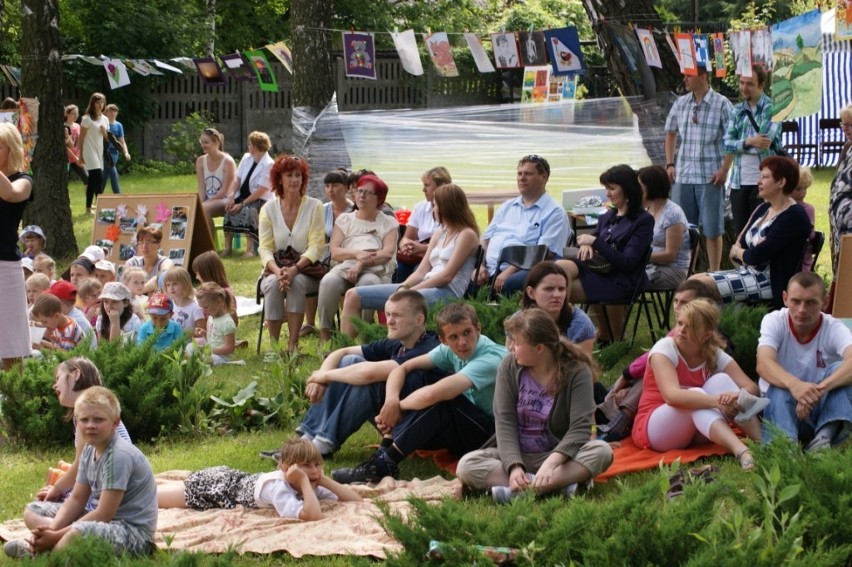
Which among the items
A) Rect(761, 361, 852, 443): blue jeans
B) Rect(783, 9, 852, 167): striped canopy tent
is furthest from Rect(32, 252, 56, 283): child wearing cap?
Rect(783, 9, 852, 167): striped canopy tent

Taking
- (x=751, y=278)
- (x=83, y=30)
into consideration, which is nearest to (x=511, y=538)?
(x=751, y=278)

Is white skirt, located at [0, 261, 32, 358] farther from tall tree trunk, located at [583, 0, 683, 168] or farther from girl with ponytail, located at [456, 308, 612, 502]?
tall tree trunk, located at [583, 0, 683, 168]

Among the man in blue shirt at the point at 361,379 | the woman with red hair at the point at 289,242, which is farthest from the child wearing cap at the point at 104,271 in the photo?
the man in blue shirt at the point at 361,379

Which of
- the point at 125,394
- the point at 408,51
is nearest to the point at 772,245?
the point at 125,394

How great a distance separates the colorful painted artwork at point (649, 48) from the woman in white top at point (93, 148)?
29.5 ft

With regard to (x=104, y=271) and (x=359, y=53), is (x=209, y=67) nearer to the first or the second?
(x=359, y=53)

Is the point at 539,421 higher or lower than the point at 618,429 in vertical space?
higher

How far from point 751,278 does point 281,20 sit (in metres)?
25.4

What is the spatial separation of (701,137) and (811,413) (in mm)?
4899

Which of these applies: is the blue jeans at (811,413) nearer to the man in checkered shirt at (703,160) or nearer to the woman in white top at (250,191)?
the man in checkered shirt at (703,160)

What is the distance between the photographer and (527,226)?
9.05 meters

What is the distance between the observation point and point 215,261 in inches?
385

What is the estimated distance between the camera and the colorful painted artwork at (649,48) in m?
11.6

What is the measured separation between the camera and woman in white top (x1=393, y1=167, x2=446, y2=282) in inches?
387
